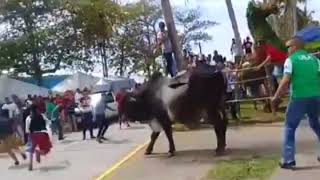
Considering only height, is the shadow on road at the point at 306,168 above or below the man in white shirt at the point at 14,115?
below

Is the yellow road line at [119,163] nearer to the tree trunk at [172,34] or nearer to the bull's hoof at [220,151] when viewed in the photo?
the bull's hoof at [220,151]

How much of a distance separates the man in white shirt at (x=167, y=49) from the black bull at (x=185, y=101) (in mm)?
3659

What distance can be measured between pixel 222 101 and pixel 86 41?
41322 millimetres

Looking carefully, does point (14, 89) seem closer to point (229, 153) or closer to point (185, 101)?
point (185, 101)

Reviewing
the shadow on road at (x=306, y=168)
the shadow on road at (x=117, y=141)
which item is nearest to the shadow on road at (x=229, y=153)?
the shadow on road at (x=306, y=168)

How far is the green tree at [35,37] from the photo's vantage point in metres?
52.2

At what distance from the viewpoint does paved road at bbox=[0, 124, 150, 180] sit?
1414 centimetres

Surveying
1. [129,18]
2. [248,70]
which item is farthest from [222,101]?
[129,18]

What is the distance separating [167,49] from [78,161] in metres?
4.08

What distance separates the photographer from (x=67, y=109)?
31.7 metres

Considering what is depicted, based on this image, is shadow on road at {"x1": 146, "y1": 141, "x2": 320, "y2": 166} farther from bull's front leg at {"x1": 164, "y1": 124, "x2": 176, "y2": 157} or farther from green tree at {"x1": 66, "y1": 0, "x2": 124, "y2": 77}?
green tree at {"x1": 66, "y1": 0, "x2": 124, "y2": 77}

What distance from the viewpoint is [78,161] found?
1585cm

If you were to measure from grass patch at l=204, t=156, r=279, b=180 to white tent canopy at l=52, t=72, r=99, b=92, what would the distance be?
35.7m

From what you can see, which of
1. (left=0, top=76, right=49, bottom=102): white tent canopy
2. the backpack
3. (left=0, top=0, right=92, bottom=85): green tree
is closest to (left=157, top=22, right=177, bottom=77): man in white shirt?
the backpack
